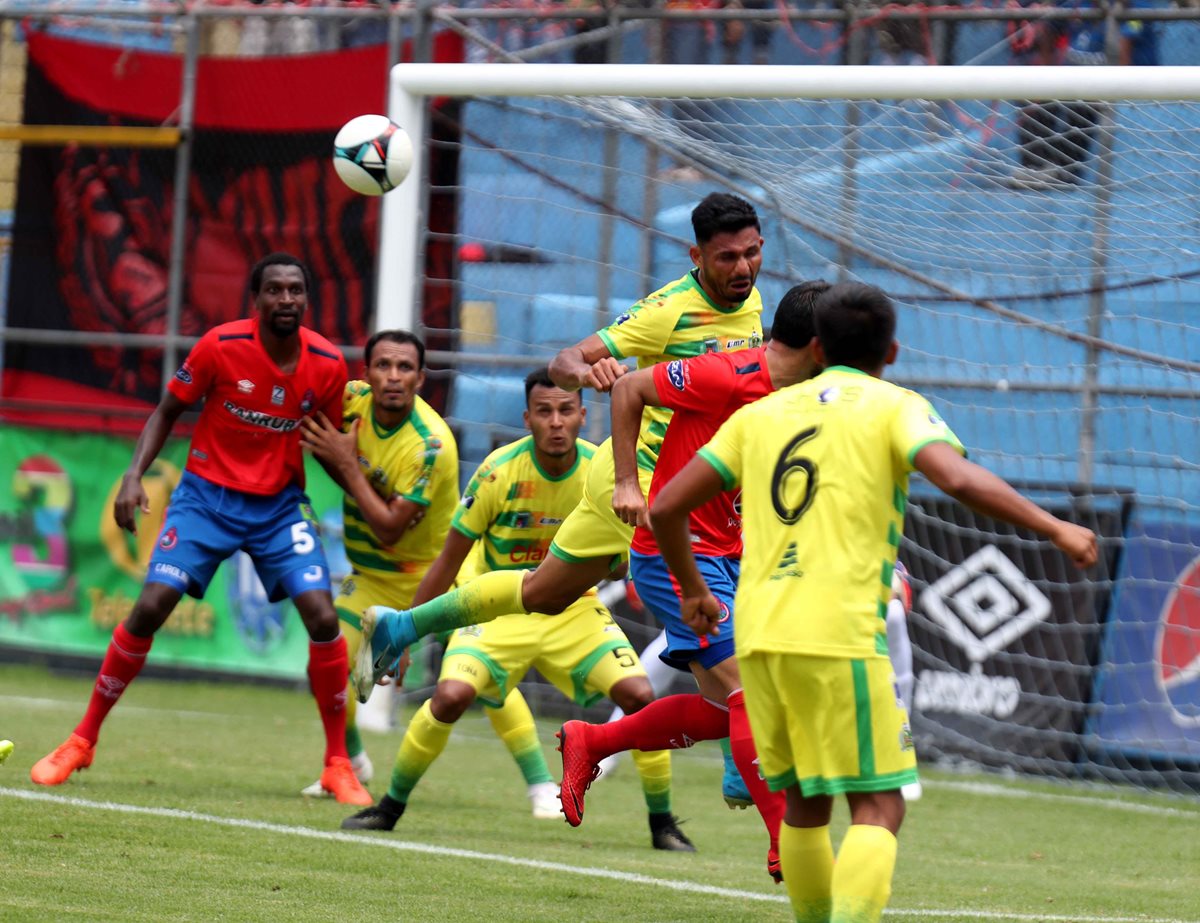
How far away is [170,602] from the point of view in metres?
7.22

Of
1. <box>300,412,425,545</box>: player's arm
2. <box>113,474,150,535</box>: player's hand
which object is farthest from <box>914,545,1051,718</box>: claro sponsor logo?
<box>113,474,150,535</box>: player's hand

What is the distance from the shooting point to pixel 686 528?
4.38m

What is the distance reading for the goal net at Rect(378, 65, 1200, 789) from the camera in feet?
29.4

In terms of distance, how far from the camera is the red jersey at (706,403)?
518cm

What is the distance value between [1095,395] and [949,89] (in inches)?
112

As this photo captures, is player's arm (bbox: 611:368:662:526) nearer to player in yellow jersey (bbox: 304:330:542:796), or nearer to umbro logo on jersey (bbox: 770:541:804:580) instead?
umbro logo on jersey (bbox: 770:541:804:580)

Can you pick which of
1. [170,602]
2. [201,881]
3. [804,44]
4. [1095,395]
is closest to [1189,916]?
[201,881]

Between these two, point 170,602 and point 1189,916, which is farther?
point 170,602

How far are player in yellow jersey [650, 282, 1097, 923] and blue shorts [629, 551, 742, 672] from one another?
130 centimetres

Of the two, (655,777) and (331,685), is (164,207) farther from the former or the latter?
(655,777)

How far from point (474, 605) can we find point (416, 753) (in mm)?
995

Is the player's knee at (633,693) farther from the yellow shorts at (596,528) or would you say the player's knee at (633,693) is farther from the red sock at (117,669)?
the red sock at (117,669)

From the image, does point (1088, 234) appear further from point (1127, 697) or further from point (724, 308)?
point (724, 308)

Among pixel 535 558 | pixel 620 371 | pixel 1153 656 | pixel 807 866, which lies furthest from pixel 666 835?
pixel 1153 656
